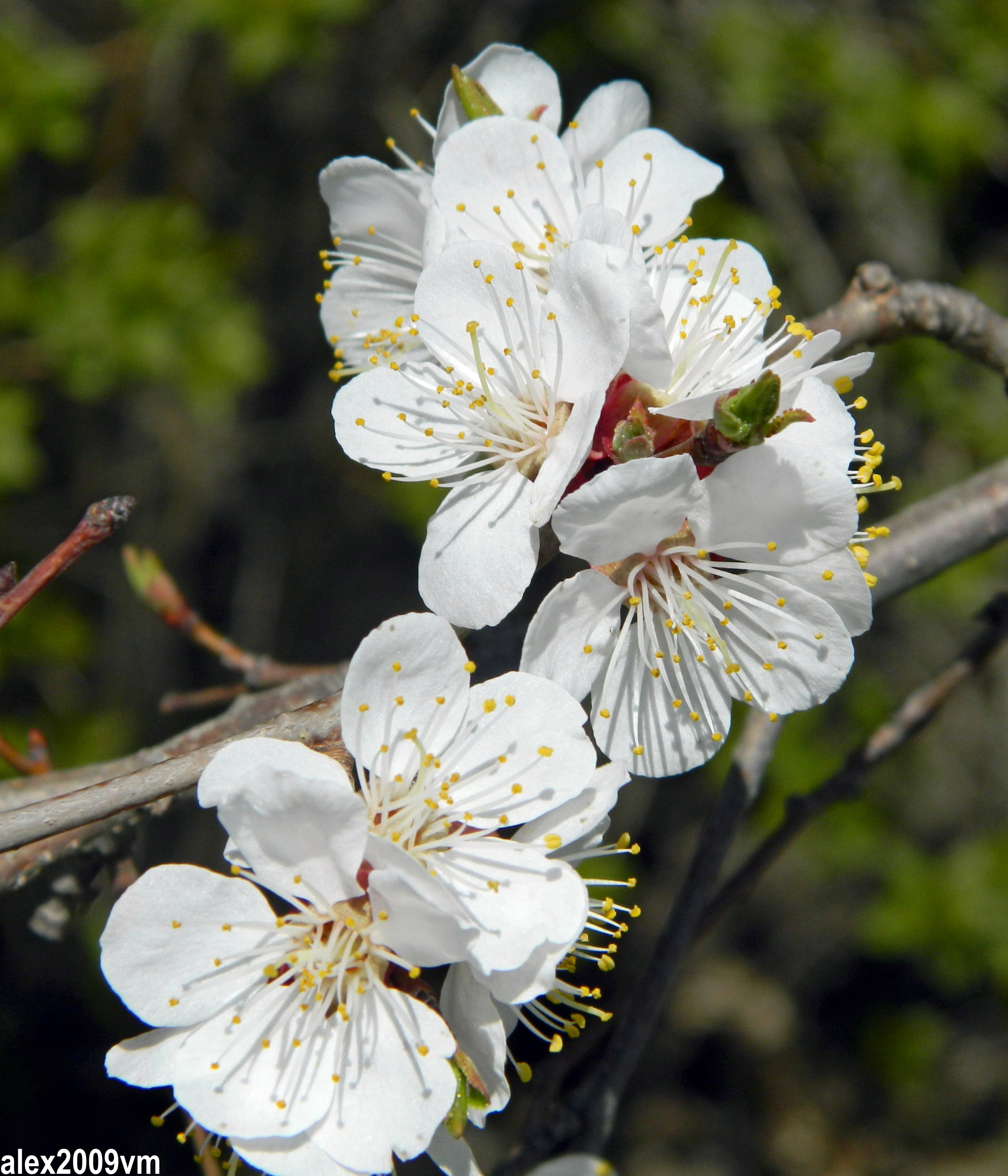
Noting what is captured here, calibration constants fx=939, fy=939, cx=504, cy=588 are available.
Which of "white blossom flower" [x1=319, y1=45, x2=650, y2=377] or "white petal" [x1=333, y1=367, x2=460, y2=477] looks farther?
"white blossom flower" [x1=319, y1=45, x2=650, y2=377]

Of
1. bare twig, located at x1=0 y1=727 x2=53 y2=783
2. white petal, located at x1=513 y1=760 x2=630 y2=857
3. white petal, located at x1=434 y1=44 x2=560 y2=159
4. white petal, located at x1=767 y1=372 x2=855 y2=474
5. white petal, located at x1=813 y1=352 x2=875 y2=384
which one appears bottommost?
bare twig, located at x1=0 y1=727 x2=53 y2=783

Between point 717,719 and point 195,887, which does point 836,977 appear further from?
point 195,887

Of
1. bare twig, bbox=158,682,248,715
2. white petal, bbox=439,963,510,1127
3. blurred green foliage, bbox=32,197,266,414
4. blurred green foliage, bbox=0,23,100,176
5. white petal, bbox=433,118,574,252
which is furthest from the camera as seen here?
blurred green foliage, bbox=32,197,266,414

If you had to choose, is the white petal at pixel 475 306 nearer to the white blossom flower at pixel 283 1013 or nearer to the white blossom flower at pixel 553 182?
the white blossom flower at pixel 553 182

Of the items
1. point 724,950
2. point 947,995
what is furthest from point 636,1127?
point 947,995

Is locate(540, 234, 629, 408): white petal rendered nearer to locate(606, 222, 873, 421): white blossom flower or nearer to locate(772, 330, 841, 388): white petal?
locate(606, 222, 873, 421): white blossom flower

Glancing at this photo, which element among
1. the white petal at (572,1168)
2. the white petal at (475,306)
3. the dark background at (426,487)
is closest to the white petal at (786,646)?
the white petal at (475,306)

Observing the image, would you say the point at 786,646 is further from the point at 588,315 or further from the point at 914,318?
the point at 914,318

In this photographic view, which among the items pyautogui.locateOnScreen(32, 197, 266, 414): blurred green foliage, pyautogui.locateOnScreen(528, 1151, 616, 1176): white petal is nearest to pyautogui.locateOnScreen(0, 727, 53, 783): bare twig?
pyautogui.locateOnScreen(528, 1151, 616, 1176): white petal
